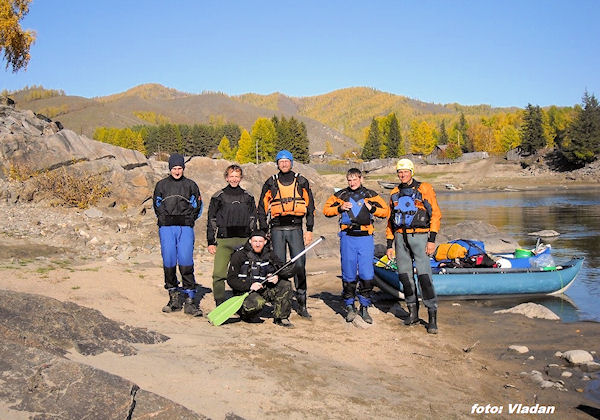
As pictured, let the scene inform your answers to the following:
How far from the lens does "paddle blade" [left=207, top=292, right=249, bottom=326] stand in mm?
6441

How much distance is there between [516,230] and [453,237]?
7016 millimetres

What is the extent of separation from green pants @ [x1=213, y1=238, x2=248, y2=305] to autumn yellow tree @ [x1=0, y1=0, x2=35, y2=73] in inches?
896

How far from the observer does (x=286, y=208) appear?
7.11 m

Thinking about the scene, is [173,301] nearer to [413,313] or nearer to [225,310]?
[225,310]

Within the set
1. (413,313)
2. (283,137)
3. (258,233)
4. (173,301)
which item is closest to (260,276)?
(258,233)

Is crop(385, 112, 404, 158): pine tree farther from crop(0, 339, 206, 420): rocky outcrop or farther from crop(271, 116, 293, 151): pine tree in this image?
crop(0, 339, 206, 420): rocky outcrop

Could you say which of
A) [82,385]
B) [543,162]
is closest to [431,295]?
[82,385]

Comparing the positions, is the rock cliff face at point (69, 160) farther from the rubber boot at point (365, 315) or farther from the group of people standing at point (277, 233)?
the rubber boot at point (365, 315)

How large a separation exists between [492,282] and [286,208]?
15.0 feet

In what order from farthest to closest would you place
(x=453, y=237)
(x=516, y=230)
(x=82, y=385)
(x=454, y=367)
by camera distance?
(x=516, y=230), (x=453, y=237), (x=454, y=367), (x=82, y=385)

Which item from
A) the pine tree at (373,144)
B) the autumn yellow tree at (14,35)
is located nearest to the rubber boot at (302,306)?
the autumn yellow tree at (14,35)

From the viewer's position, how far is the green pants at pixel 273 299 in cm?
668

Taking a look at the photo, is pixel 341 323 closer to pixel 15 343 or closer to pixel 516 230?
pixel 15 343

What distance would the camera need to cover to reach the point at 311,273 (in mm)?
11930
